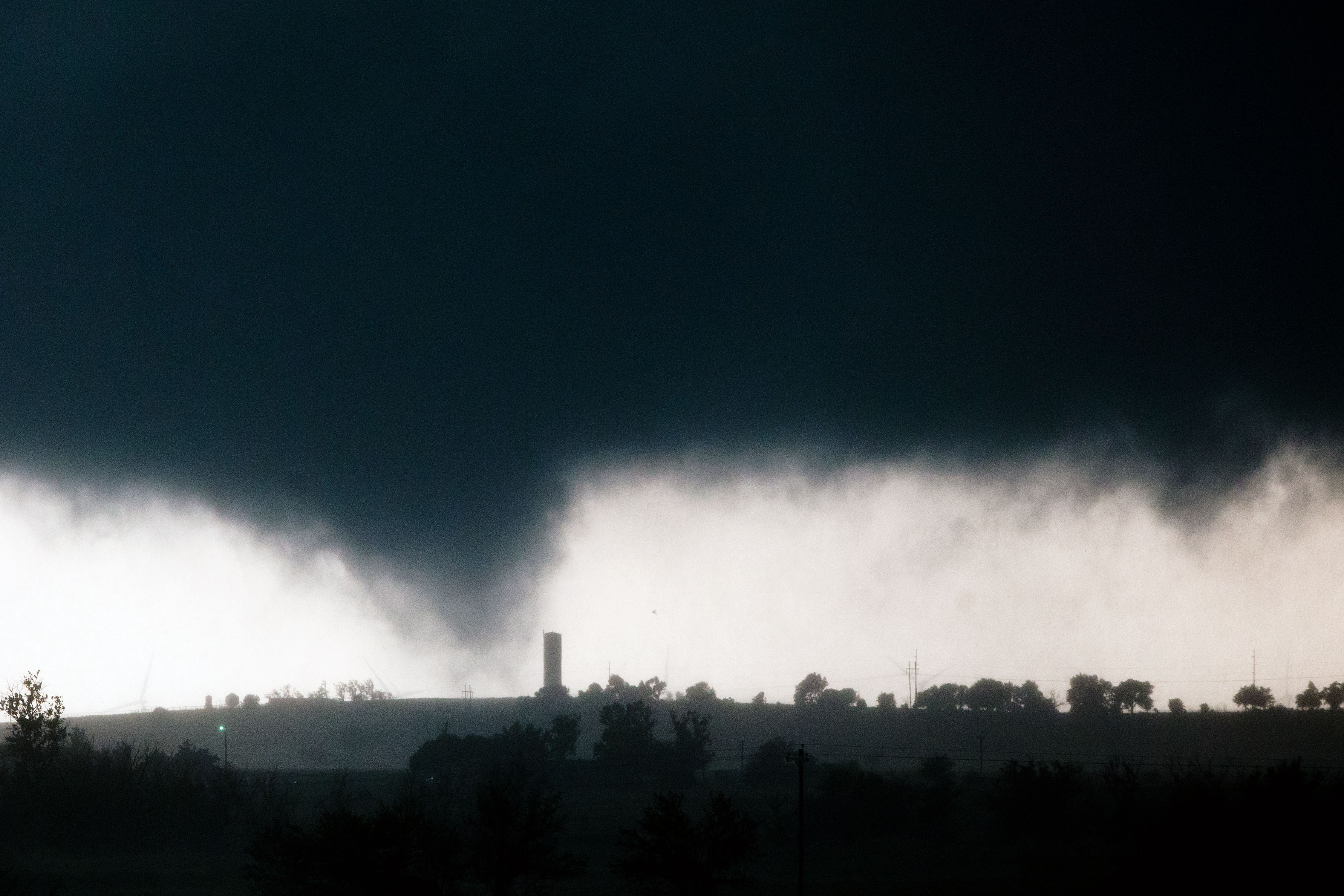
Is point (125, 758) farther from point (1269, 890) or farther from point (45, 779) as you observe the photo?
point (1269, 890)

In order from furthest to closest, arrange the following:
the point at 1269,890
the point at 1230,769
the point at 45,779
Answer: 1. the point at 1230,769
2. the point at 45,779
3. the point at 1269,890

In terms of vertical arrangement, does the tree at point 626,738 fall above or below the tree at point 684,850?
below

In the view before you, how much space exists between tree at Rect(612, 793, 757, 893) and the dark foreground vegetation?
15cm

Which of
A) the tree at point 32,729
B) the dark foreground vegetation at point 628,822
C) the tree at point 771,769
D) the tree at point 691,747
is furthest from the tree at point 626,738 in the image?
the tree at point 32,729

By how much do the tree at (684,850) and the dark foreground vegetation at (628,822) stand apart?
148mm

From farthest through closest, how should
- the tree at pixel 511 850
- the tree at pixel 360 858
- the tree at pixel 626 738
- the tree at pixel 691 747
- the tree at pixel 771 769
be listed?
1. the tree at pixel 691 747
2. the tree at pixel 626 738
3. the tree at pixel 771 769
4. the tree at pixel 511 850
5. the tree at pixel 360 858

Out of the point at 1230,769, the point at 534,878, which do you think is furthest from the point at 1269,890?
the point at 1230,769

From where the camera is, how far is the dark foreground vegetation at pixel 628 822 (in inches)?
2987

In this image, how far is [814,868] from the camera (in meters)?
105

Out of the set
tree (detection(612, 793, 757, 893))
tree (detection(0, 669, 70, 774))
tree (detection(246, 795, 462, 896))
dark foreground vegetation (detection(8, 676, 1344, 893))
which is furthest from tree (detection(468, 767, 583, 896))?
tree (detection(0, 669, 70, 774))

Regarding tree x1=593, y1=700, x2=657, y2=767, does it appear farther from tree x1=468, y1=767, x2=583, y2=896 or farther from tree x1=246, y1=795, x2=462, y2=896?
tree x1=246, y1=795, x2=462, y2=896

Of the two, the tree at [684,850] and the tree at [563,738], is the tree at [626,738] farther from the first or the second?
the tree at [684,850]

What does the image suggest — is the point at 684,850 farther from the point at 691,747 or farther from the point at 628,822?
the point at 691,747

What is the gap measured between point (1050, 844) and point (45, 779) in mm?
110284
